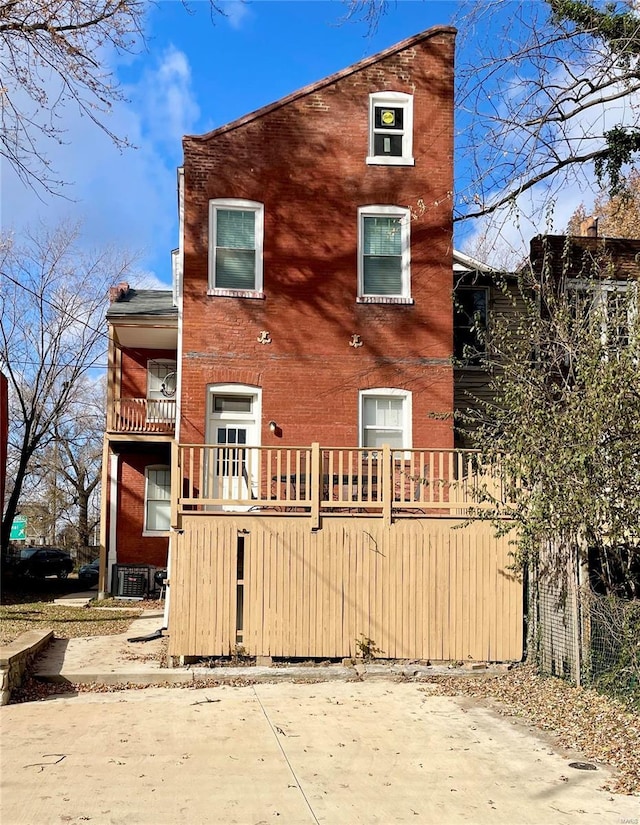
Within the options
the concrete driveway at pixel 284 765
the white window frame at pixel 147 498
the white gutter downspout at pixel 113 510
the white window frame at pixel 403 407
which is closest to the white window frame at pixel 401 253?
the white window frame at pixel 403 407

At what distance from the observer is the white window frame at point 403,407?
48.3 feet

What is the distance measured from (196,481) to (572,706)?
7677 millimetres

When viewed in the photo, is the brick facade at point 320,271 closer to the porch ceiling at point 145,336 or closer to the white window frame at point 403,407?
the white window frame at point 403,407

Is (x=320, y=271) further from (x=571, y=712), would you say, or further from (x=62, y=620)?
(x=571, y=712)

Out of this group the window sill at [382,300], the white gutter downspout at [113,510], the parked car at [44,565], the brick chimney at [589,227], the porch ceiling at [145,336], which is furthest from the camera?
the parked car at [44,565]

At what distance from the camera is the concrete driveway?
5645 mm

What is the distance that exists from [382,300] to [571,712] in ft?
27.6

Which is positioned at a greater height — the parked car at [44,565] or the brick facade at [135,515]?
the brick facade at [135,515]

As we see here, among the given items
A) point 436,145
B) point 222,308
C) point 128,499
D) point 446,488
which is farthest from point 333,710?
point 128,499

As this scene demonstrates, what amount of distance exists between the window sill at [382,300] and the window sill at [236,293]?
1760mm

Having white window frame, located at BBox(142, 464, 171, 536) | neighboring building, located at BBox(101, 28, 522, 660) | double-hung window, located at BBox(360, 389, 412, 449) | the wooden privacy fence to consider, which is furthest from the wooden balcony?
the wooden privacy fence

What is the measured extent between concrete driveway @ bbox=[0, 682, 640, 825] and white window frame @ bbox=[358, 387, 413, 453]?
6.09 meters

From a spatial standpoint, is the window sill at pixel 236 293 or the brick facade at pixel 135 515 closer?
the window sill at pixel 236 293

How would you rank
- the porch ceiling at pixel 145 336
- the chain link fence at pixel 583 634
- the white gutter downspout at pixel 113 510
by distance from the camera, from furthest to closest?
1. the white gutter downspout at pixel 113 510
2. the porch ceiling at pixel 145 336
3. the chain link fence at pixel 583 634
